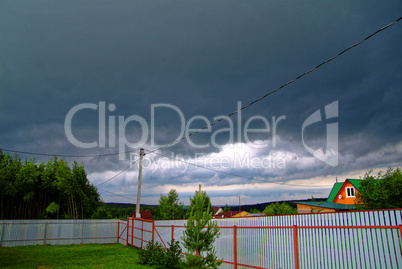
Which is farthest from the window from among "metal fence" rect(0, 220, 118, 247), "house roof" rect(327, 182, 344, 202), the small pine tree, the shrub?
the small pine tree

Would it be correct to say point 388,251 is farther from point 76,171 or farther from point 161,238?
point 76,171

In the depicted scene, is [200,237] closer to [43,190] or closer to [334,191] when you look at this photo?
[43,190]

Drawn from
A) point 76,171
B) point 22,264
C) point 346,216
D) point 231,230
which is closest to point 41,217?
point 76,171

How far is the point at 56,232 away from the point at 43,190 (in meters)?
6.68

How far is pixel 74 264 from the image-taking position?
13836 mm

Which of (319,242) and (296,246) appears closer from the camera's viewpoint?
(319,242)

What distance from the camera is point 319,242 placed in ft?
23.8

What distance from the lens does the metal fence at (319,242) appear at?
589 cm

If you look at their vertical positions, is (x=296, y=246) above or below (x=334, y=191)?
below

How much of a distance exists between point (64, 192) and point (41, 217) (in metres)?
3.47

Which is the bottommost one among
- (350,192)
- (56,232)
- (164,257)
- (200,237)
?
(56,232)

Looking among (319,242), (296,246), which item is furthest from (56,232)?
(319,242)

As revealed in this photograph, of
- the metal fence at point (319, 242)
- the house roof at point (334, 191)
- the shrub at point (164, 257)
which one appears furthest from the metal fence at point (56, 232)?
the house roof at point (334, 191)

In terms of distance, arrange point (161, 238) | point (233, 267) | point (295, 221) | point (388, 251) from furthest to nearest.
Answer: point (161, 238) → point (295, 221) → point (233, 267) → point (388, 251)
